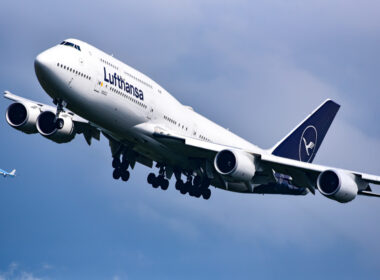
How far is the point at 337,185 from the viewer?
43812mm

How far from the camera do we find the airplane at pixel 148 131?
43344 millimetres

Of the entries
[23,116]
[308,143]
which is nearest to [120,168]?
[23,116]

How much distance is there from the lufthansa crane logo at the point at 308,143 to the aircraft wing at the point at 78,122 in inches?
655

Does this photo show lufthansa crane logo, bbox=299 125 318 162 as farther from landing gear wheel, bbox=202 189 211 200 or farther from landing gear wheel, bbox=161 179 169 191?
landing gear wheel, bbox=161 179 169 191

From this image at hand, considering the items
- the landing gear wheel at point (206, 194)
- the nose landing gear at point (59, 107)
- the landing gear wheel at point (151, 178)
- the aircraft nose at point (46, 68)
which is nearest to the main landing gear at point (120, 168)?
the landing gear wheel at point (151, 178)

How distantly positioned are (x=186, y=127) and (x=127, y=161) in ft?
15.9

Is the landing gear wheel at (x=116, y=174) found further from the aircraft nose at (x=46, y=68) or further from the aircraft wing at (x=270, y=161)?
the aircraft nose at (x=46, y=68)

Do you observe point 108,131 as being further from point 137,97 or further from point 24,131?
point 24,131

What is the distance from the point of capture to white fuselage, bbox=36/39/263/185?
42.7 metres

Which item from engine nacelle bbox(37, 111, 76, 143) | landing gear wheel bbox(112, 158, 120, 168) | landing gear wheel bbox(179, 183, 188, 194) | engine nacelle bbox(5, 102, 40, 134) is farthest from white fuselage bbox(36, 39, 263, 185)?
engine nacelle bbox(5, 102, 40, 134)

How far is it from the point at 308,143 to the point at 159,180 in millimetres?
13700

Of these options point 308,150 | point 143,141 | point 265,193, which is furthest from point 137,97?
point 308,150

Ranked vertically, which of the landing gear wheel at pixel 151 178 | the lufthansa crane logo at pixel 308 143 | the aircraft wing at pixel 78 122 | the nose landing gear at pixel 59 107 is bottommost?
the nose landing gear at pixel 59 107

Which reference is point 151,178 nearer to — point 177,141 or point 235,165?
point 177,141
